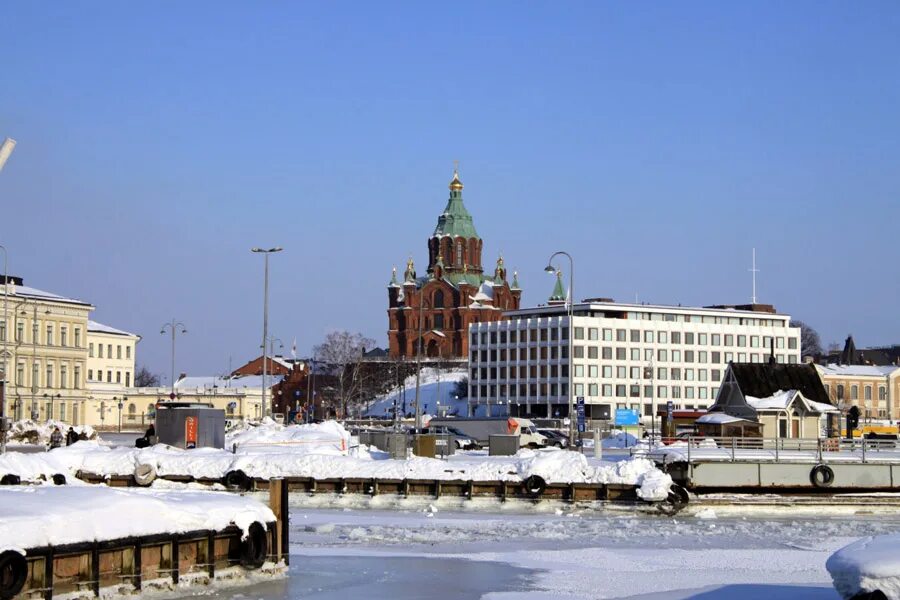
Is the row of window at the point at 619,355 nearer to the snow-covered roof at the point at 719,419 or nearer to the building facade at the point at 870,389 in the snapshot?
the building facade at the point at 870,389

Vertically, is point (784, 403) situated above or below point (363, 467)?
above

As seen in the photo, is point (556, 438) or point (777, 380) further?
point (556, 438)

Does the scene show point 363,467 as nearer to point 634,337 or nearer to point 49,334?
point 49,334

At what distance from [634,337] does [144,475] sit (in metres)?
126

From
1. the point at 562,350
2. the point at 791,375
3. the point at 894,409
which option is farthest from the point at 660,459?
the point at 894,409

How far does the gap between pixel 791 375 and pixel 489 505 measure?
35111 millimetres

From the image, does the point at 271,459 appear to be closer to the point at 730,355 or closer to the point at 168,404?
the point at 168,404

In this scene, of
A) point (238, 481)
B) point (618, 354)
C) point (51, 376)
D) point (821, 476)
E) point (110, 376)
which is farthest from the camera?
point (618, 354)

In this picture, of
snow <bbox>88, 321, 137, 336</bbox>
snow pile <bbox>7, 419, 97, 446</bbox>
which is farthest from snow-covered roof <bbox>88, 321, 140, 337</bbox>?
snow pile <bbox>7, 419, 97, 446</bbox>

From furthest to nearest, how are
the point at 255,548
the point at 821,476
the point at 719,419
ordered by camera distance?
the point at 719,419 → the point at 821,476 → the point at 255,548

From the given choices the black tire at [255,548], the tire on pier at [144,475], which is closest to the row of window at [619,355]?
the tire on pier at [144,475]

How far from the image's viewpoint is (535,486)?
48.2 meters

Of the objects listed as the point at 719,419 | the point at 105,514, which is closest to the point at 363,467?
the point at 105,514

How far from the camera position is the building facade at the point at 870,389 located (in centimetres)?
18475
